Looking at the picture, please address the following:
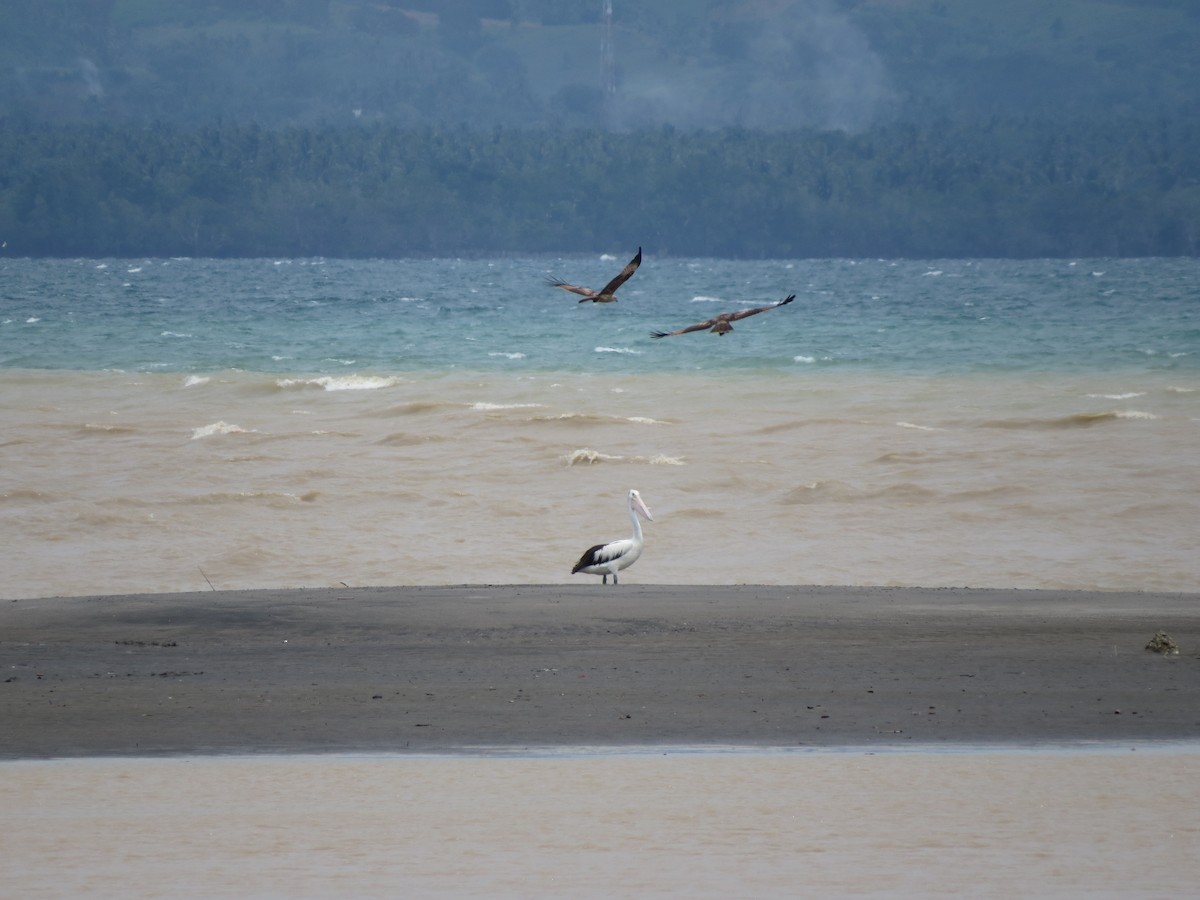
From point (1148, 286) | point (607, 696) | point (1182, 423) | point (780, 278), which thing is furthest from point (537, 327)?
point (780, 278)

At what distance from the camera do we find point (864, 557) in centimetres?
1644

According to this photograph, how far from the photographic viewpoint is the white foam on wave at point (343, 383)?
40.6 metres

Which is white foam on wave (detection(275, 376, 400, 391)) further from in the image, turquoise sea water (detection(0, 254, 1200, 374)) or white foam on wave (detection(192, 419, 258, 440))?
white foam on wave (detection(192, 419, 258, 440))

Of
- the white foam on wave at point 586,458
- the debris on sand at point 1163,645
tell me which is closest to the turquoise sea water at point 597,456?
the white foam on wave at point 586,458

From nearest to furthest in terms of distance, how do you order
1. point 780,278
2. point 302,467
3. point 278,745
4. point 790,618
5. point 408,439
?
1. point 278,745
2. point 790,618
3. point 302,467
4. point 408,439
5. point 780,278

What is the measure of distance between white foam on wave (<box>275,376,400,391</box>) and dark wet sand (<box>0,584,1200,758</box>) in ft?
91.0

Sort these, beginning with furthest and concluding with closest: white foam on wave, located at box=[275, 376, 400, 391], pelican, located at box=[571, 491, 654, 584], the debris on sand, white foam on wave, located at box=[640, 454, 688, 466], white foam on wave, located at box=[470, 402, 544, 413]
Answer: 1. white foam on wave, located at box=[275, 376, 400, 391]
2. white foam on wave, located at box=[470, 402, 544, 413]
3. white foam on wave, located at box=[640, 454, 688, 466]
4. pelican, located at box=[571, 491, 654, 584]
5. the debris on sand

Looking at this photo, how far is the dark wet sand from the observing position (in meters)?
8.51

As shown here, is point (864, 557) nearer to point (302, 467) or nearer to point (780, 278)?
point (302, 467)

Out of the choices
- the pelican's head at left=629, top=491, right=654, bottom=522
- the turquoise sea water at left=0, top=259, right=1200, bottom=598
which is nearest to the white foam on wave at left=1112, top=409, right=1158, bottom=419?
the turquoise sea water at left=0, top=259, right=1200, bottom=598

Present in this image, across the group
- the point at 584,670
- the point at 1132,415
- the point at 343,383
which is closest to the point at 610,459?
the point at 1132,415

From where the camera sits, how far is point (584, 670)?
9953 mm

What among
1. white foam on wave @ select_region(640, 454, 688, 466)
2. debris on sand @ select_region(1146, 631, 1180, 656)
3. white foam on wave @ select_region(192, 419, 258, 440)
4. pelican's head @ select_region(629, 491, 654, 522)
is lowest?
white foam on wave @ select_region(192, 419, 258, 440)

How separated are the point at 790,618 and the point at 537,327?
58.6 meters
